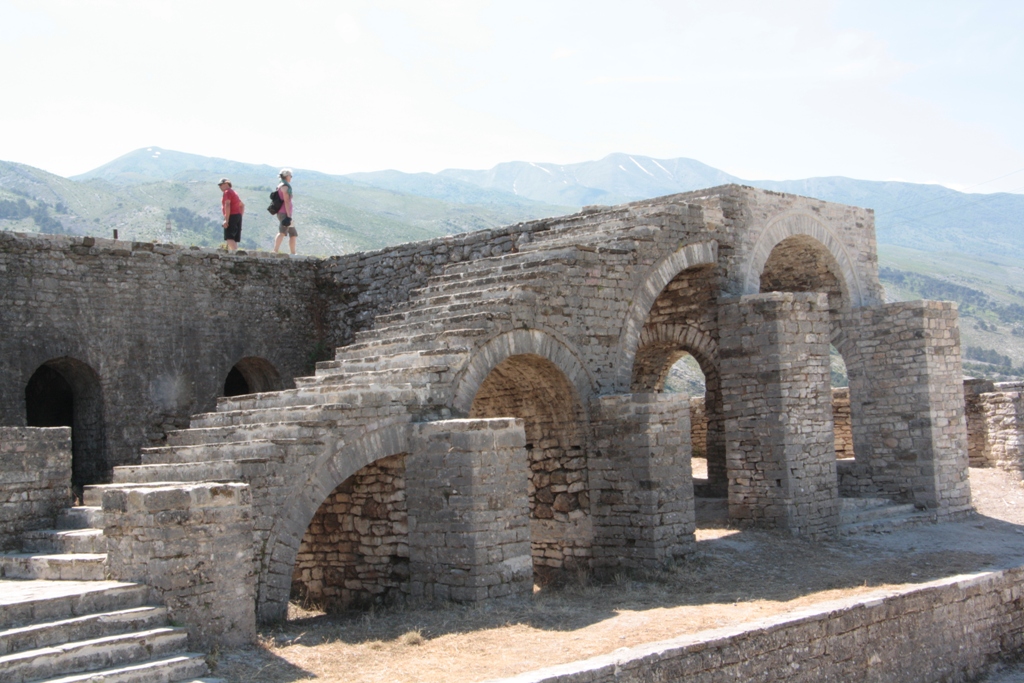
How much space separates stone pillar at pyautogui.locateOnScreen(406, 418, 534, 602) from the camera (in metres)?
9.95

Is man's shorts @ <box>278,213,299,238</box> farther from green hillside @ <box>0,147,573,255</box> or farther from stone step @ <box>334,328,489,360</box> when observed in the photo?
green hillside @ <box>0,147,573,255</box>

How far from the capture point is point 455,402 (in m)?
10.9

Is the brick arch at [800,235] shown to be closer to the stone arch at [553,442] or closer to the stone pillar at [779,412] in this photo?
the stone pillar at [779,412]

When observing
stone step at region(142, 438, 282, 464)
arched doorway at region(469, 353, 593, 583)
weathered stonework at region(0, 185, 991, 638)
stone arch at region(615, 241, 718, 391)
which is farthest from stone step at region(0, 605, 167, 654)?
stone arch at region(615, 241, 718, 391)

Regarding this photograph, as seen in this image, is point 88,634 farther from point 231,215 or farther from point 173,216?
point 173,216

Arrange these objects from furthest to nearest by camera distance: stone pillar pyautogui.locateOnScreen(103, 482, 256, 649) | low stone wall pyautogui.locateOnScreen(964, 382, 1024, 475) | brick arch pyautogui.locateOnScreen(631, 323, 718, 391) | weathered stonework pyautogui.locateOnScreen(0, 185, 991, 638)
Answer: low stone wall pyautogui.locateOnScreen(964, 382, 1024, 475)
brick arch pyautogui.locateOnScreen(631, 323, 718, 391)
weathered stonework pyautogui.locateOnScreen(0, 185, 991, 638)
stone pillar pyautogui.locateOnScreen(103, 482, 256, 649)

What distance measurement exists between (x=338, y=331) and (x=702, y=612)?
8.51 metres

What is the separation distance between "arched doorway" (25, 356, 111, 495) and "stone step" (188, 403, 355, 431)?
3.48 m

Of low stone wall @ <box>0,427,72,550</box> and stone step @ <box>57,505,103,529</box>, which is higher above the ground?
low stone wall @ <box>0,427,72,550</box>

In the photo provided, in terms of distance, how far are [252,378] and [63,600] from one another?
9.07 m

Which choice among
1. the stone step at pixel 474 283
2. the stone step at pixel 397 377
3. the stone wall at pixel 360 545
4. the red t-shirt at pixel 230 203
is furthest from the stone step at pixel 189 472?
the red t-shirt at pixel 230 203

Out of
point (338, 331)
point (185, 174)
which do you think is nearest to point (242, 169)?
point (185, 174)

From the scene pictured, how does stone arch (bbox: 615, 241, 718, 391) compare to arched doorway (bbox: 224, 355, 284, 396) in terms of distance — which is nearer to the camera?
stone arch (bbox: 615, 241, 718, 391)

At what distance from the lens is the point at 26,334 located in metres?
12.9
